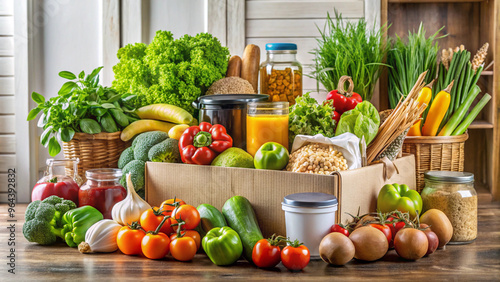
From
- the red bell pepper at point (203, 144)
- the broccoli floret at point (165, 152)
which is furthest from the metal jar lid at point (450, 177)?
the broccoli floret at point (165, 152)

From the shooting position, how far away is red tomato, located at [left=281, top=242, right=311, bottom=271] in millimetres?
1545

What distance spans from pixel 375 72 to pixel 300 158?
1.14m

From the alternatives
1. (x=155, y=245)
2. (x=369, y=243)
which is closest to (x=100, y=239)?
(x=155, y=245)

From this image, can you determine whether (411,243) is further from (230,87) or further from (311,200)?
(230,87)

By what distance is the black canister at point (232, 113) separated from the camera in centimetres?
212

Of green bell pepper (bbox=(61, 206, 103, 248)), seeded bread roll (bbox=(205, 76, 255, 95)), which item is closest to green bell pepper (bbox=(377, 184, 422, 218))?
seeded bread roll (bbox=(205, 76, 255, 95))

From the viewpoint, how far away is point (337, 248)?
1.57 meters

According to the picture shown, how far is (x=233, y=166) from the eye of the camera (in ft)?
6.28

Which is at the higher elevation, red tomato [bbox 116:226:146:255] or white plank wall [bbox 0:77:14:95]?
white plank wall [bbox 0:77:14:95]

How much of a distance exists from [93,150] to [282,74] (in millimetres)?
881

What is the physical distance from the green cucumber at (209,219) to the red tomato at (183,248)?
4.5 inches

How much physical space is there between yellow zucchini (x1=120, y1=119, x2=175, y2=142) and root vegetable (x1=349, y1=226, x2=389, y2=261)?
41.6 inches

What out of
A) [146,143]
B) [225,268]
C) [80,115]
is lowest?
[225,268]

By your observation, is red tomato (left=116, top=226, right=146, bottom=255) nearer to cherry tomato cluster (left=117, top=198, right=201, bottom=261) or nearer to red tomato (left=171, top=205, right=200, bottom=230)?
cherry tomato cluster (left=117, top=198, right=201, bottom=261)
